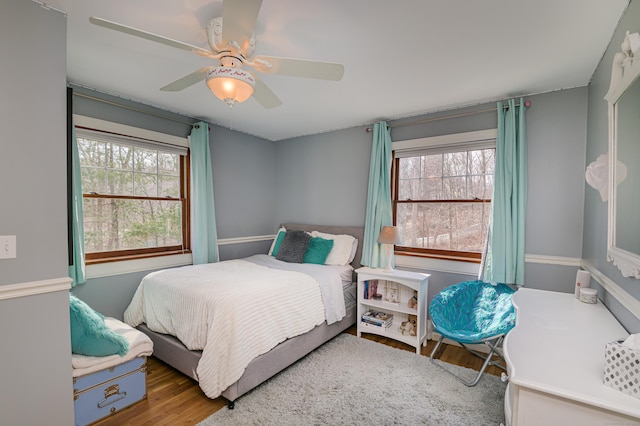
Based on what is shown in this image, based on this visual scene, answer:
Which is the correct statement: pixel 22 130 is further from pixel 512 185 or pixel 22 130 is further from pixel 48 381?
pixel 512 185

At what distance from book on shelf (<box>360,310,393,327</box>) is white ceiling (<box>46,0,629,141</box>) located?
2325 mm

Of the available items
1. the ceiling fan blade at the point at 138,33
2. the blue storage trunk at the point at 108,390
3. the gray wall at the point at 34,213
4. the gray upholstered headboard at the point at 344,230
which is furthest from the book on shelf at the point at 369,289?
the ceiling fan blade at the point at 138,33

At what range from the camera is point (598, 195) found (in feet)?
6.43

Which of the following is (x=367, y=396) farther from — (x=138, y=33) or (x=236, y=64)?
(x=138, y=33)

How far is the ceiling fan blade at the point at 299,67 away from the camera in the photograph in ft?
5.23

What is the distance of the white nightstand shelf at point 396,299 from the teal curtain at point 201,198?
187 centimetres

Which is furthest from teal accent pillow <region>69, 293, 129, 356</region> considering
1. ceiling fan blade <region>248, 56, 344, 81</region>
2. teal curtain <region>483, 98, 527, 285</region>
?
teal curtain <region>483, 98, 527, 285</region>

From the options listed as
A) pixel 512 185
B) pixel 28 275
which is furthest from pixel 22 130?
pixel 512 185

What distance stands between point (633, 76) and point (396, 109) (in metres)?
2.04

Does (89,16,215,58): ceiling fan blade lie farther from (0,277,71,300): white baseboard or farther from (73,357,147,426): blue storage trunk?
(73,357,147,426): blue storage trunk

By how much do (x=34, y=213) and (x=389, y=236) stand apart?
9.08ft

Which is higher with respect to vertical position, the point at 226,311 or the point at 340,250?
the point at 340,250

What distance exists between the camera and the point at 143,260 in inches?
121

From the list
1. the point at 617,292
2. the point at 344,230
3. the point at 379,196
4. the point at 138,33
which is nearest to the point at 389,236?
the point at 379,196
